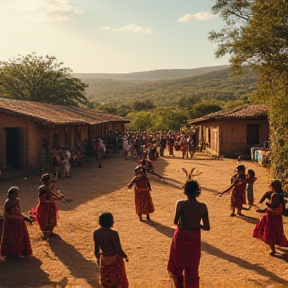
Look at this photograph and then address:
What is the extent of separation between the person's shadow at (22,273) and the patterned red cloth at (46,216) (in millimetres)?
1104

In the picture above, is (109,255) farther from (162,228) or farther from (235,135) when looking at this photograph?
(235,135)

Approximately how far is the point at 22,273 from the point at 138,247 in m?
2.47

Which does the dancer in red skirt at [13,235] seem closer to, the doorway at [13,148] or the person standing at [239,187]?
the person standing at [239,187]

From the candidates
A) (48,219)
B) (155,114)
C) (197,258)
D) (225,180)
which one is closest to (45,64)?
(155,114)

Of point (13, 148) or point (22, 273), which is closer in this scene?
point (22, 273)

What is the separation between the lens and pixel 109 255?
Result: 504 centimetres

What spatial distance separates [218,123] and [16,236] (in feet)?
66.7

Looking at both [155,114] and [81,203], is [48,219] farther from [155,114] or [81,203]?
[155,114]

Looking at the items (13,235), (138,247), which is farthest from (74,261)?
(138,247)

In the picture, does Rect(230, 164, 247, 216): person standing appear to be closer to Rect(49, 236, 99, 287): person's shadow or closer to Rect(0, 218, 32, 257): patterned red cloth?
Rect(49, 236, 99, 287): person's shadow

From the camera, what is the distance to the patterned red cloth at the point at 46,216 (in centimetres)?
830

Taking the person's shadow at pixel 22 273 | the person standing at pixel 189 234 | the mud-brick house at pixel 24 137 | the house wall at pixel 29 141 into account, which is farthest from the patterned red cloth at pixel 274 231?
the house wall at pixel 29 141

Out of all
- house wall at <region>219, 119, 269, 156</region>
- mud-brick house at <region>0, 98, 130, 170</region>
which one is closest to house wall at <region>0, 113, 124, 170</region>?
mud-brick house at <region>0, 98, 130, 170</region>

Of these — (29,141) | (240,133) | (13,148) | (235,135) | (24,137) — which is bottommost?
(13,148)
